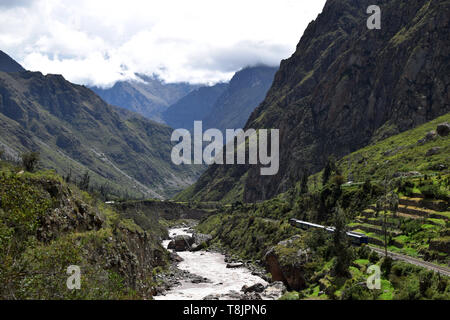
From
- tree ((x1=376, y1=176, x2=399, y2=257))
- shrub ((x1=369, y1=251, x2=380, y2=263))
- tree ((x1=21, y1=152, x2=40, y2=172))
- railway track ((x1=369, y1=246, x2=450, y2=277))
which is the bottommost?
shrub ((x1=369, y1=251, x2=380, y2=263))

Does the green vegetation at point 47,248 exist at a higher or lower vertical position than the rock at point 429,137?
lower

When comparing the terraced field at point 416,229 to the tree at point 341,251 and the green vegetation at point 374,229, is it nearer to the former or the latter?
the green vegetation at point 374,229

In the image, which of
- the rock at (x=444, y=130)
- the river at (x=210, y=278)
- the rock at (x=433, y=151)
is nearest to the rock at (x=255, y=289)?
the river at (x=210, y=278)

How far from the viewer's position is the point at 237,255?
485 feet

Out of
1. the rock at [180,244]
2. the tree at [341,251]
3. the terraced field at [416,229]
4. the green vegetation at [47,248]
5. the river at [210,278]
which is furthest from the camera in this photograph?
the rock at [180,244]

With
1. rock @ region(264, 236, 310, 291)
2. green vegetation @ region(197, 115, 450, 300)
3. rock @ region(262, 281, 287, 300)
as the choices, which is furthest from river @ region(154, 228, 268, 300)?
green vegetation @ region(197, 115, 450, 300)

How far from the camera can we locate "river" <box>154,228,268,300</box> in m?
93.4

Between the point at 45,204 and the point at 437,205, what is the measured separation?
7322cm

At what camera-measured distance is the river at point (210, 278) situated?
93438mm

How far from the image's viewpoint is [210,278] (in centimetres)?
11381

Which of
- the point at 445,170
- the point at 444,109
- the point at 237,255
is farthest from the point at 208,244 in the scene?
the point at 444,109

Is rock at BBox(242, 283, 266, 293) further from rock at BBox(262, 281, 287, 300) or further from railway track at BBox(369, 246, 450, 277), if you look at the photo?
railway track at BBox(369, 246, 450, 277)

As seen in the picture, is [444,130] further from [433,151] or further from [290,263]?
[290,263]
